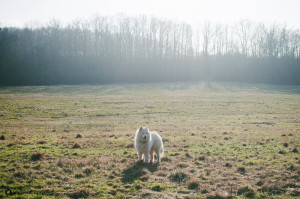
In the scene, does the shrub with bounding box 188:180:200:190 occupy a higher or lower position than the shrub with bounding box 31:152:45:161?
lower

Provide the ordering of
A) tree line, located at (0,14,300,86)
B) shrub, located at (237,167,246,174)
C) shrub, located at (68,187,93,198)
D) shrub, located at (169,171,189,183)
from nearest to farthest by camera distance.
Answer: shrub, located at (68,187,93,198) < shrub, located at (169,171,189,183) < shrub, located at (237,167,246,174) < tree line, located at (0,14,300,86)

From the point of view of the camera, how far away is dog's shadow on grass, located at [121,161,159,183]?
29.4ft

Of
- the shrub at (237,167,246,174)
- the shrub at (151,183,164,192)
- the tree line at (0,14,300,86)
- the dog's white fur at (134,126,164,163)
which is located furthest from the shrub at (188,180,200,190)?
the tree line at (0,14,300,86)

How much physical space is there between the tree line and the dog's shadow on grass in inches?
2798

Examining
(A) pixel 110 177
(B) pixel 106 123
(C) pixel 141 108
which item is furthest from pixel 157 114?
(A) pixel 110 177

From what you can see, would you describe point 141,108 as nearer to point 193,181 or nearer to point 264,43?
point 193,181

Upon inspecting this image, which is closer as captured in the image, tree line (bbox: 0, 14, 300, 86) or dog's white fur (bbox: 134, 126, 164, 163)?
dog's white fur (bbox: 134, 126, 164, 163)

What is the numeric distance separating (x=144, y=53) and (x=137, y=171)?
8892 cm

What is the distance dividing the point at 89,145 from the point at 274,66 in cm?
9647

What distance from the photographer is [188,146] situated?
1472 centimetres

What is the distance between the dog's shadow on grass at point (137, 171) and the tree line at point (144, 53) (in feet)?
233

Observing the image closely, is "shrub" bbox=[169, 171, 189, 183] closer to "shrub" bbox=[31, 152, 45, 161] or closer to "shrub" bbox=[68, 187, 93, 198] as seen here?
"shrub" bbox=[68, 187, 93, 198]

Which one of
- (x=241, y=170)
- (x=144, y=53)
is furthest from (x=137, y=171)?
(x=144, y=53)

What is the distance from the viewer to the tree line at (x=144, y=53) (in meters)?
85.5
